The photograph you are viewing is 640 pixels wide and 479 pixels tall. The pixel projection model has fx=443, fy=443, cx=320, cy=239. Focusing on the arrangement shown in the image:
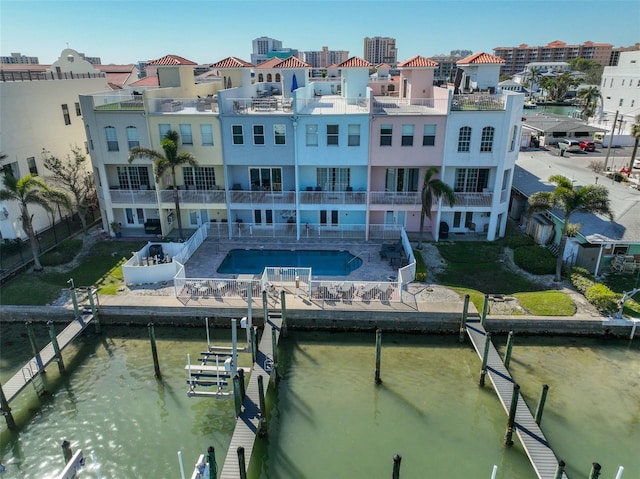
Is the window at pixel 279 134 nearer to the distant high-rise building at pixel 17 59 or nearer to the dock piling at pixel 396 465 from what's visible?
the dock piling at pixel 396 465

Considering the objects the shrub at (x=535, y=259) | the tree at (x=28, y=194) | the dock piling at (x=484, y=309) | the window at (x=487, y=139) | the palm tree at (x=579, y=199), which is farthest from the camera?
the window at (x=487, y=139)

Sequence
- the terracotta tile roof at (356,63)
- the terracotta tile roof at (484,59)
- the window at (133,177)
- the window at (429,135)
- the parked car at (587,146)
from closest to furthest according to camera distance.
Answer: the window at (429,135)
the terracotta tile roof at (484,59)
the window at (133,177)
the terracotta tile roof at (356,63)
the parked car at (587,146)

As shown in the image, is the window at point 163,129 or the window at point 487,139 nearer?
the window at point 487,139

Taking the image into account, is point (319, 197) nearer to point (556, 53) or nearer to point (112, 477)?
point (112, 477)

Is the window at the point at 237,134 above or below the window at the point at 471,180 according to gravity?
above

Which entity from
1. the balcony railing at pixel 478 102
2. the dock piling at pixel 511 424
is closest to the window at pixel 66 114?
the balcony railing at pixel 478 102

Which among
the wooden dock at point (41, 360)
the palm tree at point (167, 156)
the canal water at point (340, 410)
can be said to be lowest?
the canal water at point (340, 410)

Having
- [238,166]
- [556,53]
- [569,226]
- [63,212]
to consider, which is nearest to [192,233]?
[238,166]
